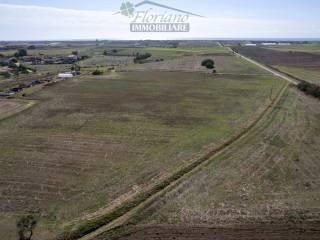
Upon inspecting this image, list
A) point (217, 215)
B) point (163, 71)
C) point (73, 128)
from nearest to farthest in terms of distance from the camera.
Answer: point (217, 215)
point (73, 128)
point (163, 71)

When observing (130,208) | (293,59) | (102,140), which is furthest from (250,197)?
(293,59)

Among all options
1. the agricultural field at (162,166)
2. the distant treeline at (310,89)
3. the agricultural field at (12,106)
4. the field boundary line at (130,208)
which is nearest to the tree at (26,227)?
the agricultural field at (162,166)

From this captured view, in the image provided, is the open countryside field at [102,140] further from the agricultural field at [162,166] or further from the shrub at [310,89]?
the shrub at [310,89]

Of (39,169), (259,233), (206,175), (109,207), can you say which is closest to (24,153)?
(39,169)

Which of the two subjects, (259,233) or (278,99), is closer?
(259,233)

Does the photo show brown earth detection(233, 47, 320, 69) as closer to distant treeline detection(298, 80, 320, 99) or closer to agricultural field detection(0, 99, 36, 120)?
distant treeline detection(298, 80, 320, 99)

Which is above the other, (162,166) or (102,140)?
(102,140)

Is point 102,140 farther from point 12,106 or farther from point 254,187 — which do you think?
point 12,106

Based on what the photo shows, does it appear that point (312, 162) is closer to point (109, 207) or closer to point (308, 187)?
point (308, 187)
